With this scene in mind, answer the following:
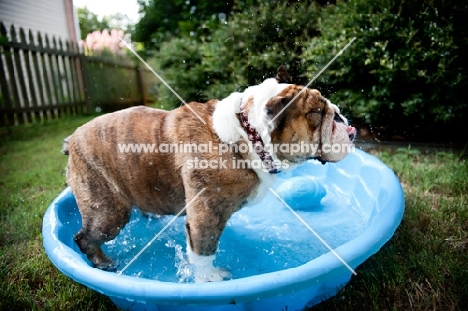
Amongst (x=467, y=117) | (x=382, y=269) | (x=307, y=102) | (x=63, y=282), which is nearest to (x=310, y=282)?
(x=382, y=269)

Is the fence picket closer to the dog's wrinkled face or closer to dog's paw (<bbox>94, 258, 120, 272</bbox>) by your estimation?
dog's paw (<bbox>94, 258, 120, 272</bbox>)

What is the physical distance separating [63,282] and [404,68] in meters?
4.27

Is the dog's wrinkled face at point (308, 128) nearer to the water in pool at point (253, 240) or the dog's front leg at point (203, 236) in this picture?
the dog's front leg at point (203, 236)

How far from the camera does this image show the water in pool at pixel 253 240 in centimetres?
299

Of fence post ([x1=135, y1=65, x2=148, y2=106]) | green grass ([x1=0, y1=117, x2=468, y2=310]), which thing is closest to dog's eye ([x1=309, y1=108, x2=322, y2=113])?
green grass ([x1=0, y1=117, x2=468, y2=310])

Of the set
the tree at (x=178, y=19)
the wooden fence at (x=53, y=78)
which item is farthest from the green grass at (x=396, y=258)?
the tree at (x=178, y=19)

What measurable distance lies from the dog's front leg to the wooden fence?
148 inches

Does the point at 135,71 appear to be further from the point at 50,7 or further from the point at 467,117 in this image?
the point at 467,117

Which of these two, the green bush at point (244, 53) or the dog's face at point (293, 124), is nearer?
the dog's face at point (293, 124)

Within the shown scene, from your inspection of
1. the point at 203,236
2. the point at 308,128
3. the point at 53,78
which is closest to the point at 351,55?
the point at 308,128

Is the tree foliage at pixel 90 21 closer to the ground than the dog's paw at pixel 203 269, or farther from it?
farther from it

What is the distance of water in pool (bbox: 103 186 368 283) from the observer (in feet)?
9.82

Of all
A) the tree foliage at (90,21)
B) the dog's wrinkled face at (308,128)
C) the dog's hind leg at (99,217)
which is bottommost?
the dog's hind leg at (99,217)

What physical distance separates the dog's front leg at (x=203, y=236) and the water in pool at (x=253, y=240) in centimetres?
17
